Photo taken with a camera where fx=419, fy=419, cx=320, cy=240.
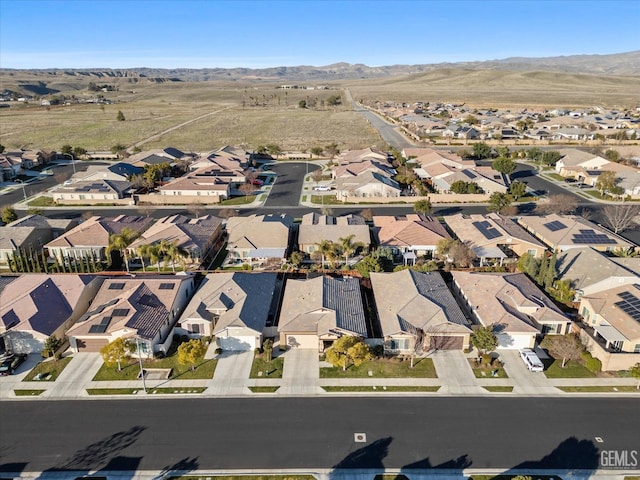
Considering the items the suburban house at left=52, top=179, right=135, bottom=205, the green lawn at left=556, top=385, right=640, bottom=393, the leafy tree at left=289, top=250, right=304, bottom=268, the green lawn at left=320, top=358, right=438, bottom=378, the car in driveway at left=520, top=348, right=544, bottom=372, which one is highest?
the suburban house at left=52, top=179, right=135, bottom=205

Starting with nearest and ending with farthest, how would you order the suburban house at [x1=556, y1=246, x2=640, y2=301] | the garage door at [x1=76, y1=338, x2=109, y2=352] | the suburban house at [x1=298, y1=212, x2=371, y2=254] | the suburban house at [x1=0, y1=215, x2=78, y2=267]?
the garage door at [x1=76, y1=338, x2=109, y2=352] → the suburban house at [x1=556, y1=246, x2=640, y2=301] → the suburban house at [x1=0, y1=215, x2=78, y2=267] → the suburban house at [x1=298, y1=212, x2=371, y2=254]

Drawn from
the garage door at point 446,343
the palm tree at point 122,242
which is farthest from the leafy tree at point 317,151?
the garage door at point 446,343

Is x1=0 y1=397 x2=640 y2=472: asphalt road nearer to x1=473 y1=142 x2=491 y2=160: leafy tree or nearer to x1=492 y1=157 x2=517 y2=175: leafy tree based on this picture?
x1=492 y1=157 x2=517 y2=175: leafy tree

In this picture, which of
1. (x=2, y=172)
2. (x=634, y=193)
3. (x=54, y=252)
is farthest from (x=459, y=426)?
(x=2, y=172)

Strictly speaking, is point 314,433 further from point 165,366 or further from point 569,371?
point 569,371

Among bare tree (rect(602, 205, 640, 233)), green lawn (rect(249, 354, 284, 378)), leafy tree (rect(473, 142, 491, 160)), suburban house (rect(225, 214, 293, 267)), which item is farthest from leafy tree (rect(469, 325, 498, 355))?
leafy tree (rect(473, 142, 491, 160))

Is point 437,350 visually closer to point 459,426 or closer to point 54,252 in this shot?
point 459,426

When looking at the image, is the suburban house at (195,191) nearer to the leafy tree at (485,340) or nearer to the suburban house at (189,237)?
the suburban house at (189,237)
